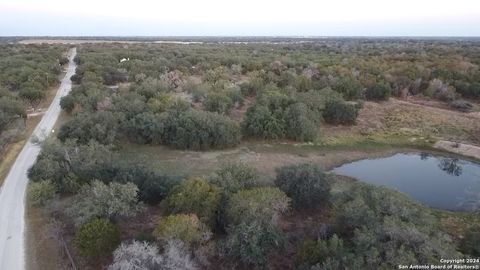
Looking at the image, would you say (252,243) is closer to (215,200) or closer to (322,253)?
(322,253)

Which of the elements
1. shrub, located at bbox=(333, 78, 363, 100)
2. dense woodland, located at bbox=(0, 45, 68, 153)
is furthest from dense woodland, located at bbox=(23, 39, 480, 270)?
shrub, located at bbox=(333, 78, 363, 100)

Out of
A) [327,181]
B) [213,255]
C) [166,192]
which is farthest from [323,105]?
[213,255]

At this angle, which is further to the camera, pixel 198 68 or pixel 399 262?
pixel 198 68

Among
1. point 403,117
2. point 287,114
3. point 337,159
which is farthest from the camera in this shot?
point 403,117

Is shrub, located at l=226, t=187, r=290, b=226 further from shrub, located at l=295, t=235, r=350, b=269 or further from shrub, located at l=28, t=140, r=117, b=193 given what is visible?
shrub, located at l=28, t=140, r=117, b=193

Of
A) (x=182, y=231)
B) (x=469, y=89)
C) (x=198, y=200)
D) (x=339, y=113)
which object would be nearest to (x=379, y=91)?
(x=469, y=89)

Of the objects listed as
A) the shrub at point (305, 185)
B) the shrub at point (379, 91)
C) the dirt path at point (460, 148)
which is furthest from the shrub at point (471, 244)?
the shrub at point (379, 91)

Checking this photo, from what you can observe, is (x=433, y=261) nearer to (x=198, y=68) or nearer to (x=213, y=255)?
(x=213, y=255)
